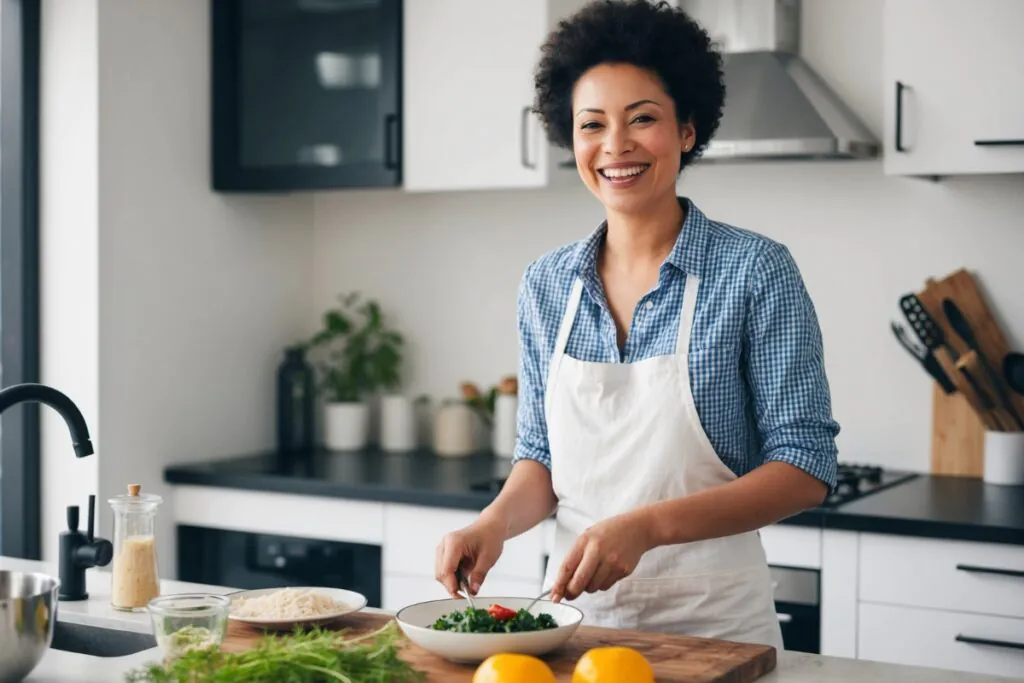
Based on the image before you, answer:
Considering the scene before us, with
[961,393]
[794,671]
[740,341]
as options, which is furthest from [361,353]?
[794,671]

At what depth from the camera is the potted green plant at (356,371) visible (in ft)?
12.6

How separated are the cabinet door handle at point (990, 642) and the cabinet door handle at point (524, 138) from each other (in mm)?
1475

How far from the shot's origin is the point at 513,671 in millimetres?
1374

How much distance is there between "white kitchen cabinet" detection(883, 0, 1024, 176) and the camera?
110 inches

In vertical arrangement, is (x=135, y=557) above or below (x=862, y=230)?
below

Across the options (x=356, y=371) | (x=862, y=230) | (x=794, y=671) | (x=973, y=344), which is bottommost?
(x=794, y=671)

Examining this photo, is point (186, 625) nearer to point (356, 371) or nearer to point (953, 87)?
point (953, 87)

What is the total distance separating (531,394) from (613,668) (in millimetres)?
791

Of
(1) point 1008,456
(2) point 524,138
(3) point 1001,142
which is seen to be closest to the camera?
(3) point 1001,142

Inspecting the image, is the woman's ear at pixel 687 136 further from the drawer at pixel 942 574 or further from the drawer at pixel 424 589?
the drawer at pixel 424 589

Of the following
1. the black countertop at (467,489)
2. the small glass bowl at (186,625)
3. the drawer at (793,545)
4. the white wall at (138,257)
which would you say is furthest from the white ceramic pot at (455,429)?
the small glass bowl at (186,625)

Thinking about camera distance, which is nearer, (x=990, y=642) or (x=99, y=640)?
(x=99, y=640)

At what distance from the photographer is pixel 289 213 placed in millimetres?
3941

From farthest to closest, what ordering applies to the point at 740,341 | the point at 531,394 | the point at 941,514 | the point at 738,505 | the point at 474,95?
the point at 474,95 → the point at 941,514 → the point at 531,394 → the point at 740,341 → the point at 738,505
